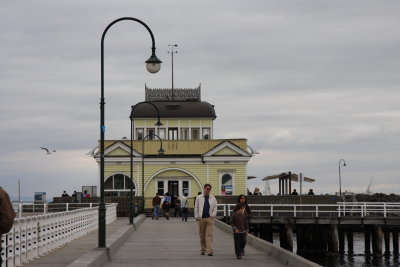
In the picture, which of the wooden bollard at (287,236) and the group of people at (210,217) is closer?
the group of people at (210,217)

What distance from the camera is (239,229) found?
2264 centimetres

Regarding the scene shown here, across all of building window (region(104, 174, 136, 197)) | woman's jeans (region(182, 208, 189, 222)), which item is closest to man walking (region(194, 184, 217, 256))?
woman's jeans (region(182, 208, 189, 222))

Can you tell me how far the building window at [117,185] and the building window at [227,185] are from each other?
22.6ft

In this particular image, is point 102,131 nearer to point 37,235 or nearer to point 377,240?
point 37,235

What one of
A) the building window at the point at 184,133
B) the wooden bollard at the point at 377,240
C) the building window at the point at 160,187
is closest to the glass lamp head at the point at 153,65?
the wooden bollard at the point at 377,240

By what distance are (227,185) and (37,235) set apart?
45490 mm

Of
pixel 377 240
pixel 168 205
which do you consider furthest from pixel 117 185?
pixel 377 240

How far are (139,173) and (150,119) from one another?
6.84 m

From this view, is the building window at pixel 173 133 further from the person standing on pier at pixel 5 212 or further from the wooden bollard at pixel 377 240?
the person standing on pier at pixel 5 212

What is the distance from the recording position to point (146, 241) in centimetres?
3073

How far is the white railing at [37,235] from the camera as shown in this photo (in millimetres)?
17828

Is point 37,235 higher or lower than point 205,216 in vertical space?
lower

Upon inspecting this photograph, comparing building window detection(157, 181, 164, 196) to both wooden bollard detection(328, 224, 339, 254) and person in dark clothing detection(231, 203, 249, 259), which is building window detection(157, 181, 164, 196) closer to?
wooden bollard detection(328, 224, 339, 254)

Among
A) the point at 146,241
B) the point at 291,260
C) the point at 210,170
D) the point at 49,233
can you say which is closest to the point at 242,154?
the point at 210,170
